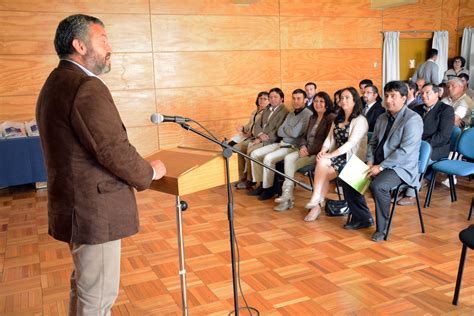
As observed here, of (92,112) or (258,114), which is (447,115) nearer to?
(258,114)

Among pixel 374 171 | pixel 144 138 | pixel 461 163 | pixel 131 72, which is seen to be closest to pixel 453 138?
pixel 461 163

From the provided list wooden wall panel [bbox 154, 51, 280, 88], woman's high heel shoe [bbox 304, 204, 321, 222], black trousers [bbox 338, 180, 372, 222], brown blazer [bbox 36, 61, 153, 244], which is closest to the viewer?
brown blazer [bbox 36, 61, 153, 244]

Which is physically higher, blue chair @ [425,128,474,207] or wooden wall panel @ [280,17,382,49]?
wooden wall panel @ [280,17,382,49]

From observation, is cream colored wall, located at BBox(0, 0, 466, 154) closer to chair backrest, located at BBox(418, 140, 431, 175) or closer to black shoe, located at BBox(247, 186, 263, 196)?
black shoe, located at BBox(247, 186, 263, 196)

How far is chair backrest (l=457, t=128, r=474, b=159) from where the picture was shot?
418 centimetres

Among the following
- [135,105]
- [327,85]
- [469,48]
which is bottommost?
[135,105]

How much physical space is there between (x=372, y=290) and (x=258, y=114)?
3.29 m

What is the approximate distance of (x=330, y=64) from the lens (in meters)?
7.73

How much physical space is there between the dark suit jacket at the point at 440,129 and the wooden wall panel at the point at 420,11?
4.26 meters

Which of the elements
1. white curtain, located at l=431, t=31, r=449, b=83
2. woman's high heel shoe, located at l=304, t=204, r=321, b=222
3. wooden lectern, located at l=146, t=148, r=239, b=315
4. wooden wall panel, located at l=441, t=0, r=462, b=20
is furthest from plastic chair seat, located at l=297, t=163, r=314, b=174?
wooden wall panel, located at l=441, t=0, r=462, b=20

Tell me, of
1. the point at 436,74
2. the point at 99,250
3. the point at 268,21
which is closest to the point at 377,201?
the point at 99,250

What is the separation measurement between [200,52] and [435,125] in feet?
12.3

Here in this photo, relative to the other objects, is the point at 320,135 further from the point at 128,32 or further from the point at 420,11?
the point at 420,11

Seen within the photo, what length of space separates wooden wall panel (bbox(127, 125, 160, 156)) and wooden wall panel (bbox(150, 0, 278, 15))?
1736mm
